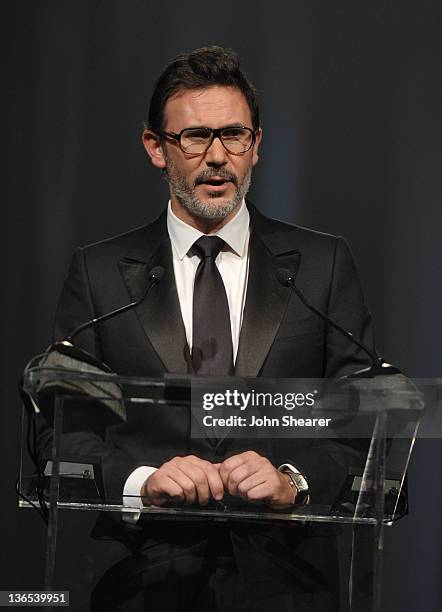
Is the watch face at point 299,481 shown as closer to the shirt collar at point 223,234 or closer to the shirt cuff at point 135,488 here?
the shirt cuff at point 135,488

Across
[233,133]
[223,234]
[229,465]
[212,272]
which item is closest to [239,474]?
[229,465]

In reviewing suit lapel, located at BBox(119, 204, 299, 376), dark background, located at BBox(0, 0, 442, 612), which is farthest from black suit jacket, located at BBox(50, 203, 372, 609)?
dark background, located at BBox(0, 0, 442, 612)

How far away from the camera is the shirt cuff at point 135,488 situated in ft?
5.46

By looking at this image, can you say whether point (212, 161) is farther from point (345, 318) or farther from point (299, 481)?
point (299, 481)

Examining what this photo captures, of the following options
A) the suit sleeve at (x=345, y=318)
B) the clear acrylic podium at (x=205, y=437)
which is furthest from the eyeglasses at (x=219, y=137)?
the clear acrylic podium at (x=205, y=437)

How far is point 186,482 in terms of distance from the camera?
1.62 m

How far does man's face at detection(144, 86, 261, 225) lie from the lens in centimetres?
228

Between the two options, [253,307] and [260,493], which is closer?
[260,493]

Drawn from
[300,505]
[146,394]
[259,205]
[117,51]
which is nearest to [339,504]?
[300,505]

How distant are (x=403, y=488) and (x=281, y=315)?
1.90 feet

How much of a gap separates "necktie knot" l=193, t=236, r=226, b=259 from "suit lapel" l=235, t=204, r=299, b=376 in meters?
0.08

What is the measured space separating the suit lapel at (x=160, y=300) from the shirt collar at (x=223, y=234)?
0.02 meters

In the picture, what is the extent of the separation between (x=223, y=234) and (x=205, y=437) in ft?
2.56

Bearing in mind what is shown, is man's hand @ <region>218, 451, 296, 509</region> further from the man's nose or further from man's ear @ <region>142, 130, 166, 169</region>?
man's ear @ <region>142, 130, 166, 169</region>
